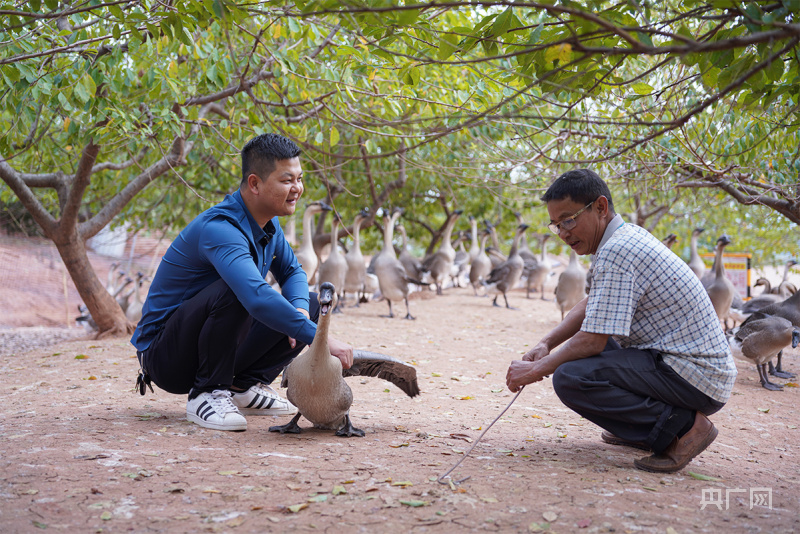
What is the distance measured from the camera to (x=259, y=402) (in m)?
4.55

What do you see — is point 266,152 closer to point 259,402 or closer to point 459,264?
point 259,402

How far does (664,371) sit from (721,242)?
315 inches

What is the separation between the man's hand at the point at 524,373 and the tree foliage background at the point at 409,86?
117cm

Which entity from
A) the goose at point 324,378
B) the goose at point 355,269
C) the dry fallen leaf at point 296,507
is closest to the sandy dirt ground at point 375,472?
the dry fallen leaf at point 296,507

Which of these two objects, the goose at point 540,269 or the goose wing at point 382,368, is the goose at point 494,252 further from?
the goose wing at point 382,368

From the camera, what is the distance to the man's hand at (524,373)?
3.36m

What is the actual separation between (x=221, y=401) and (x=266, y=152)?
1.55 metres

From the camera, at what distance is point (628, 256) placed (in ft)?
10.7

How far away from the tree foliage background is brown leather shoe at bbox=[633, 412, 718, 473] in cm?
154

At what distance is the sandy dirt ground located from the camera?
2617 millimetres

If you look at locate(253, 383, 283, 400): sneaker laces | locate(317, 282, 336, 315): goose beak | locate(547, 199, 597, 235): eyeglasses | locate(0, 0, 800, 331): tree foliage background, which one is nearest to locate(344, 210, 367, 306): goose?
locate(0, 0, 800, 331): tree foliage background

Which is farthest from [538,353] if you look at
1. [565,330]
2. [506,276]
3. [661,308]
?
[506,276]

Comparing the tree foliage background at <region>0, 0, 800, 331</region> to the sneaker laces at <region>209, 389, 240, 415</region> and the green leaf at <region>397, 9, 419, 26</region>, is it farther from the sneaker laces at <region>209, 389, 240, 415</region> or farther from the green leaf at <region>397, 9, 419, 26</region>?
the sneaker laces at <region>209, 389, 240, 415</region>

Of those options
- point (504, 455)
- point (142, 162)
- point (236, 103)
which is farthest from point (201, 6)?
point (142, 162)
